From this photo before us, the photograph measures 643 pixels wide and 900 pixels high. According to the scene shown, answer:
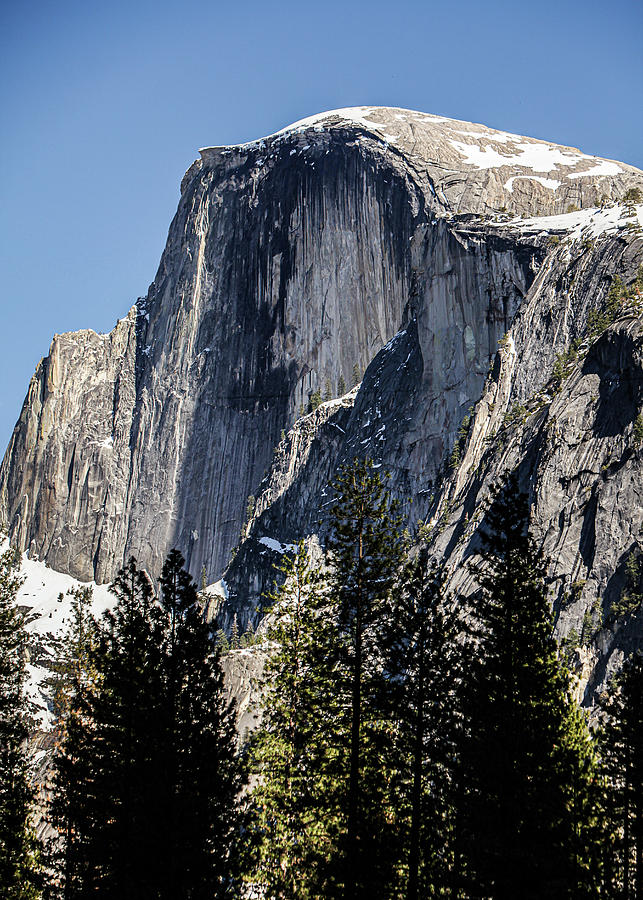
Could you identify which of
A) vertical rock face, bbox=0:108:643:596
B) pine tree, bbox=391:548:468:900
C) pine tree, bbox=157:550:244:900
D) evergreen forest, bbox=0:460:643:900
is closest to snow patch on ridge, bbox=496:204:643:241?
vertical rock face, bbox=0:108:643:596

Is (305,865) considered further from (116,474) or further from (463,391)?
(116,474)

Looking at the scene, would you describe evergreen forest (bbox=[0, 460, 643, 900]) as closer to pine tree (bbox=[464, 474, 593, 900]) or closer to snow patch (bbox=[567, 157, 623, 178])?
pine tree (bbox=[464, 474, 593, 900])

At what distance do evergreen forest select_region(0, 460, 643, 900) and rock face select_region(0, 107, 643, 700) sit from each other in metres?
30.1

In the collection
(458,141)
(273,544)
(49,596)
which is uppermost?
(458,141)

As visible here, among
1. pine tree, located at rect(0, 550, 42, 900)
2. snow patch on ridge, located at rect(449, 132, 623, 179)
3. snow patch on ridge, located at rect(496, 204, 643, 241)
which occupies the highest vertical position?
snow patch on ridge, located at rect(449, 132, 623, 179)

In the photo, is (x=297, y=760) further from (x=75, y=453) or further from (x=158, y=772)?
(x=75, y=453)

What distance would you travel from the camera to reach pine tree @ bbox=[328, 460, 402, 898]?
19953mm

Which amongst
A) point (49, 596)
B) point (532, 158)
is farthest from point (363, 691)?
point (49, 596)

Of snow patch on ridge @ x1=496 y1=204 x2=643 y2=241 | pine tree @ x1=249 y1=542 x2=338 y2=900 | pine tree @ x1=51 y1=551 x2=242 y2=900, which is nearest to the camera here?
pine tree @ x1=51 y1=551 x2=242 y2=900

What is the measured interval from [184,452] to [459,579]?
285 ft

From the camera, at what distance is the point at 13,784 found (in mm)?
26875

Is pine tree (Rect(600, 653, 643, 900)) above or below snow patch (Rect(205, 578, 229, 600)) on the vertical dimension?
below

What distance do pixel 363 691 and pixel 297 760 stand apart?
2.88 metres

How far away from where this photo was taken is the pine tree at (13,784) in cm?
2477
